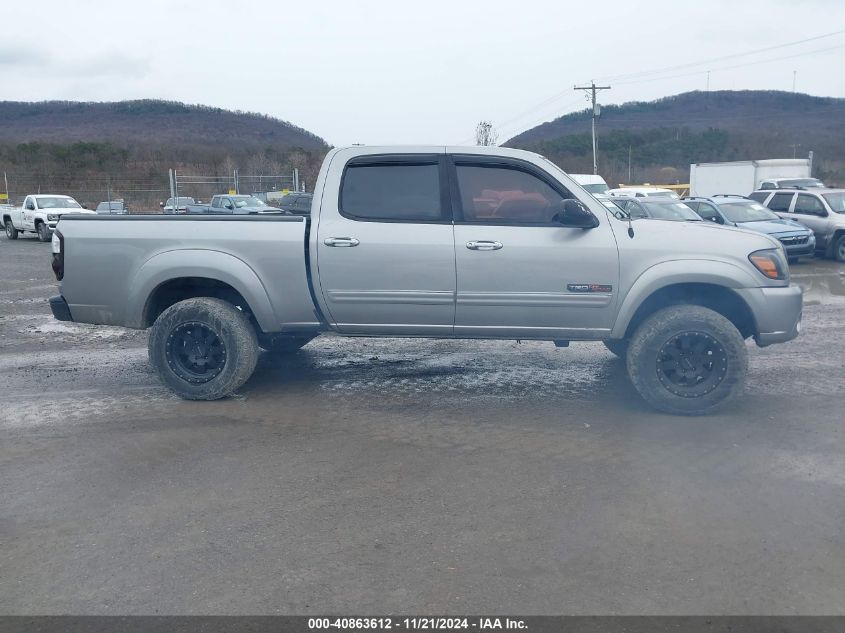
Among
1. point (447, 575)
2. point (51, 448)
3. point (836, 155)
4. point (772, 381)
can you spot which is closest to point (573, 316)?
point (772, 381)

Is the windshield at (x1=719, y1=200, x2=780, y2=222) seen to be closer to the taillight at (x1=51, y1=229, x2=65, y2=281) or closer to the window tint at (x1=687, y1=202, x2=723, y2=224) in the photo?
the window tint at (x1=687, y1=202, x2=723, y2=224)

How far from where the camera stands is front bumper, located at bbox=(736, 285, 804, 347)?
571 centimetres

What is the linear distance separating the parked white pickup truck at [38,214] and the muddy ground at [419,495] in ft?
71.4

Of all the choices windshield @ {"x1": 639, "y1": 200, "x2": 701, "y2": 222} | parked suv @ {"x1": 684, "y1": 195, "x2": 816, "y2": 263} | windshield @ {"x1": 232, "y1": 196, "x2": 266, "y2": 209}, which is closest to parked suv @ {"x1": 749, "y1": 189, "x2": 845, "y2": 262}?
parked suv @ {"x1": 684, "y1": 195, "x2": 816, "y2": 263}

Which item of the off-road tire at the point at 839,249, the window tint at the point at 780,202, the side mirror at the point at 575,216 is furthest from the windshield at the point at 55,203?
the side mirror at the point at 575,216

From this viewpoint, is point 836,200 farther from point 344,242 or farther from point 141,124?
point 141,124

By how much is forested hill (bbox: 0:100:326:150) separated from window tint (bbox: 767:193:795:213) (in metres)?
60.8

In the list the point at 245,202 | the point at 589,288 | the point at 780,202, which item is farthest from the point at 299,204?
the point at 245,202

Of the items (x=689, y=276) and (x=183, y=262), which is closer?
(x=689, y=276)

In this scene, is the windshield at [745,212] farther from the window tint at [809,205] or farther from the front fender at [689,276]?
the front fender at [689,276]

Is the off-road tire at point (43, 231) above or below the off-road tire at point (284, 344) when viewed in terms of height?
above

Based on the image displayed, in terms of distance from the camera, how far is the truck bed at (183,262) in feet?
19.6

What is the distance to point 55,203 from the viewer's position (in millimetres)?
27734

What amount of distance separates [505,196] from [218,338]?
2.61 m
